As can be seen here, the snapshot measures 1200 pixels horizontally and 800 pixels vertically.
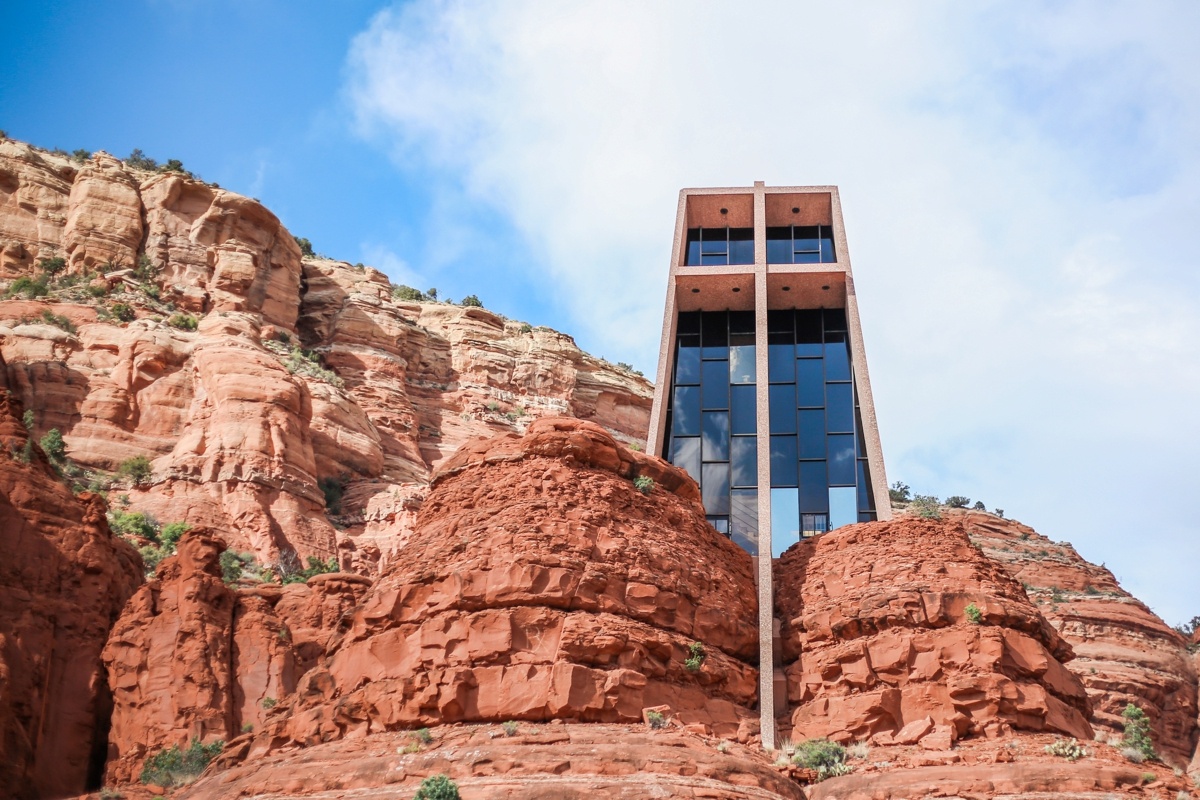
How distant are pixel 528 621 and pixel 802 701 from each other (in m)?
6.78

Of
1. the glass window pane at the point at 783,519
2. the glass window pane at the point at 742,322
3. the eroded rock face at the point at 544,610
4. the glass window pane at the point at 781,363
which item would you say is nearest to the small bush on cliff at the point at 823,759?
the eroded rock face at the point at 544,610

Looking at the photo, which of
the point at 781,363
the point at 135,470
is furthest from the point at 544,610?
the point at 135,470

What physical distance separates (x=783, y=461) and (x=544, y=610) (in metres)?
13.9

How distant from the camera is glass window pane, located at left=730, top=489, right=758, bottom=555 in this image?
3644 centimetres

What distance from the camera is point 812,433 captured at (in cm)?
3894

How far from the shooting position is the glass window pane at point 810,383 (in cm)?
3953

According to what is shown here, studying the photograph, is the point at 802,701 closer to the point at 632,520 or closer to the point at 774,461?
the point at 632,520

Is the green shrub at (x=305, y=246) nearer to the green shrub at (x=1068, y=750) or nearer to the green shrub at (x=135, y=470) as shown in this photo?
the green shrub at (x=135, y=470)

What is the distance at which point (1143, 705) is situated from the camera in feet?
161

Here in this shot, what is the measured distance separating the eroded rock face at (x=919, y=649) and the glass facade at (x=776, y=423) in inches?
211

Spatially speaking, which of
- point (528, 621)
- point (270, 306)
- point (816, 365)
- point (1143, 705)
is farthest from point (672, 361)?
point (270, 306)

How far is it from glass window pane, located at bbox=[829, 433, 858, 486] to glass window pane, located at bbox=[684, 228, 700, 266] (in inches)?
264

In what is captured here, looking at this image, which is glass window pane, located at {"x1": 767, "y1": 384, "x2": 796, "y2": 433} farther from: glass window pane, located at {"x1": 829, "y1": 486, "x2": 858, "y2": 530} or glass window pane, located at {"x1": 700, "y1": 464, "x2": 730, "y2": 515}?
glass window pane, located at {"x1": 829, "y1": 486, "x2": 858, "y2": 530}

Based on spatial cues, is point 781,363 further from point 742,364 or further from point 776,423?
point 776,423
